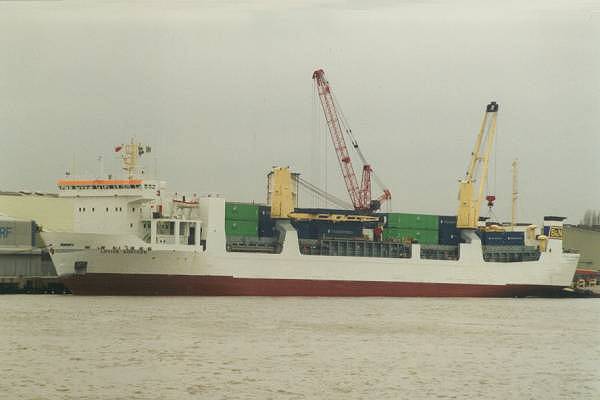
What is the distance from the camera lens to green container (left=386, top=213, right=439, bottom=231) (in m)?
49.7

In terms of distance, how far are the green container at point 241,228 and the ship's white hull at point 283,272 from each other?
161cm

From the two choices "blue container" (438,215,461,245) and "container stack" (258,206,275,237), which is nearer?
"container stack" (258,206,275,237)

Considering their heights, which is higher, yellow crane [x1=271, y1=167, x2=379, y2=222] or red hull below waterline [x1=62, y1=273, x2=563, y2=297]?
yellow crane [x1=271, y1=167, x2=379, y2=222]

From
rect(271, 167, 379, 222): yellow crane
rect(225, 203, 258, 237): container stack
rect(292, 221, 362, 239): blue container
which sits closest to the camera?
rect(225, 203, 258, 237): container stack

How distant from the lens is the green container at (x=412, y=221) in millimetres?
49719

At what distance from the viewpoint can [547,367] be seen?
78.0 ft

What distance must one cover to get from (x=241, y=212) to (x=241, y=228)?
2.41ft

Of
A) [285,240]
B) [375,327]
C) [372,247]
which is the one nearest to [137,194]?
[285,240]

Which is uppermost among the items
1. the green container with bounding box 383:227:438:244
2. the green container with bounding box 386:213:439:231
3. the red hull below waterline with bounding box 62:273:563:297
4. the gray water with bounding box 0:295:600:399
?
the green container with bounding box 386:213:439:231

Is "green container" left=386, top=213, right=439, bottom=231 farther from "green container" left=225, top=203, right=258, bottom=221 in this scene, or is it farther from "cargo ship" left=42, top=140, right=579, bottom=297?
"green container" left=225, top=203, right=258, bottom=221

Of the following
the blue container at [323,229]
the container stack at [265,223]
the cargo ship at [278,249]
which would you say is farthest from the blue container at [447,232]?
the container stack at [265,223]

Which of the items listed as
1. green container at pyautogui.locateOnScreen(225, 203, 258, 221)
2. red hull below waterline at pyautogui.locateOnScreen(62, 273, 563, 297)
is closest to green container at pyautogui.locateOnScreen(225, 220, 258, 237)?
green container at pyautogui.locateOnScreen(225, 203, 258, 221)

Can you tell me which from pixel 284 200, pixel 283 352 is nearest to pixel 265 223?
pixel 284 200

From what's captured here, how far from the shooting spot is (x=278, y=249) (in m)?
45.4
